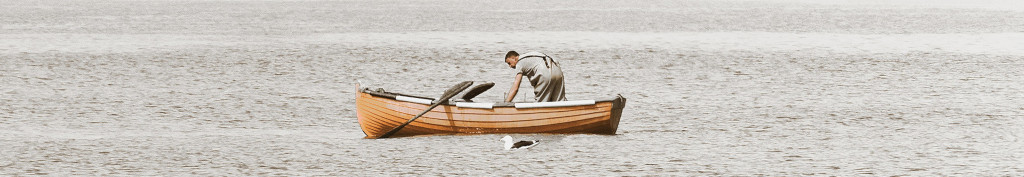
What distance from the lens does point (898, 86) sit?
21172mm

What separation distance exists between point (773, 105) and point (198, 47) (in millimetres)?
13631

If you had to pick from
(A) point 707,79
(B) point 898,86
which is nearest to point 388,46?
(A) point 707,79

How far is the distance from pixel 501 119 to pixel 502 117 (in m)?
0.03

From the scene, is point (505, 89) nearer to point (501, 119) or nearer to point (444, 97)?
point (444, 97)

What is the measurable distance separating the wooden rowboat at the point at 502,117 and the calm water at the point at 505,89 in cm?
15

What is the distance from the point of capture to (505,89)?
70.8ft

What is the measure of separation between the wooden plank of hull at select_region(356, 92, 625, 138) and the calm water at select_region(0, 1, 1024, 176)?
14 cm

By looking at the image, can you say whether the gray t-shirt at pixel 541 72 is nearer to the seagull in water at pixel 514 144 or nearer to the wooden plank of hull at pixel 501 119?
the wooden plank of hull at pixel 501 119

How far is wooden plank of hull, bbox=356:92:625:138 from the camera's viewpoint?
47.2 ft

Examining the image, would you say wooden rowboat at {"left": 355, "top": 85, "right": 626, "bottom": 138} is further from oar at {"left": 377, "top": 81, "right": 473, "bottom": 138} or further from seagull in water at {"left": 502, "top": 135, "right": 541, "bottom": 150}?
seagull in water at {"left": 502, "top": 135, "right": 541, "bottom": 150}

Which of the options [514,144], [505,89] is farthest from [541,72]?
[505,89]

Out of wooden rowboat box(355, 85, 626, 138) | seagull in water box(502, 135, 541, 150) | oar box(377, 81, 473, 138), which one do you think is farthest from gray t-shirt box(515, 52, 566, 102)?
seagull in water box(502, 135, 541, 150)

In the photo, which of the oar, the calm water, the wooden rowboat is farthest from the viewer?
the oar

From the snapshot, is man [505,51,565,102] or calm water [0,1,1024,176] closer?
calm water [0,1,1024,176]
